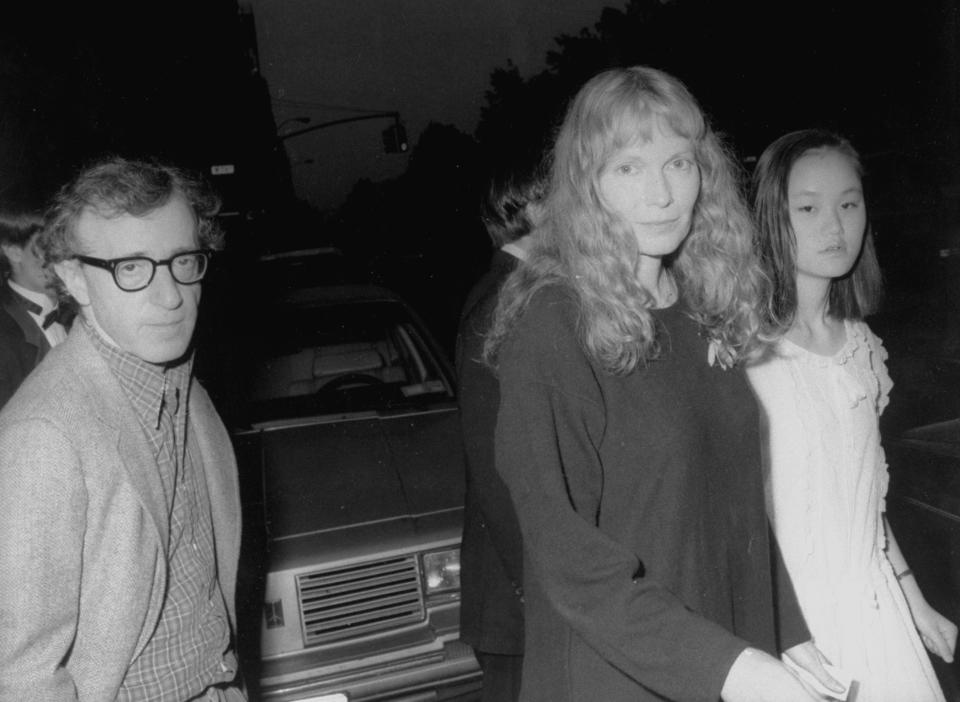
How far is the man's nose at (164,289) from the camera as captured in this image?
167 cm

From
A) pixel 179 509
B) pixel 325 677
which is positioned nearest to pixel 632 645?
pixel 179 509

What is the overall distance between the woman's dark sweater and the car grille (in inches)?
60.3

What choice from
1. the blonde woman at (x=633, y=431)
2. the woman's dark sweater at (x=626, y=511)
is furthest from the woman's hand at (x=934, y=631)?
the woman's dark sweater at (x=626, y=511)

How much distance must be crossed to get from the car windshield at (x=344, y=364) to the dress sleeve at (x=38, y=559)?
99.2 inches

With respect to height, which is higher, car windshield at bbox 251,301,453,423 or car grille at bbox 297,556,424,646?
car windshield at bbox 251,301,453,423

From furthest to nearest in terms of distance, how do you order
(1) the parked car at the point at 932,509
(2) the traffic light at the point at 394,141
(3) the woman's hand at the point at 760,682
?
(2) the traffic light at the point at 394,141 → (1) the parked car at the point at 932,509 → (3) the woman's hand at the point at 760,682

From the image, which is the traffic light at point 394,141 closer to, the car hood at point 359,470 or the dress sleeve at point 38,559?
the car hood at point 359,470

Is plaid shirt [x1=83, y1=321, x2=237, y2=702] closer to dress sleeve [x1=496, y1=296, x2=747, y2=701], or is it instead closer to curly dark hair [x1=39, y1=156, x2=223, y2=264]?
curly dark hair [x1=39, y1=156, x2=223, y2=264]

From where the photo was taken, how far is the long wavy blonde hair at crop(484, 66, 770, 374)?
4.69 feet

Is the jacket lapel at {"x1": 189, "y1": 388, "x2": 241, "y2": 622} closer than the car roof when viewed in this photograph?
Yes

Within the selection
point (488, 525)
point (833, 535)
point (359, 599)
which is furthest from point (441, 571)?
point (833, 535)

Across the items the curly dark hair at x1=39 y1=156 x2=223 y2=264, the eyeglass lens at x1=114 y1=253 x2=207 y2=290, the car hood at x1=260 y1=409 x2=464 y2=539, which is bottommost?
the car hood at x1=260 y1=409 x2=464 y2=539

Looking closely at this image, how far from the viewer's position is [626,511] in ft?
4.50

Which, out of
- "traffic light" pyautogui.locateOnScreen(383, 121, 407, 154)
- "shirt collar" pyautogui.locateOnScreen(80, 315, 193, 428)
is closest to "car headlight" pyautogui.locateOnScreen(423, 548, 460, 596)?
A: "shirt collar" pyautogui.locateOnScreen(80, 315, 193, 428)
